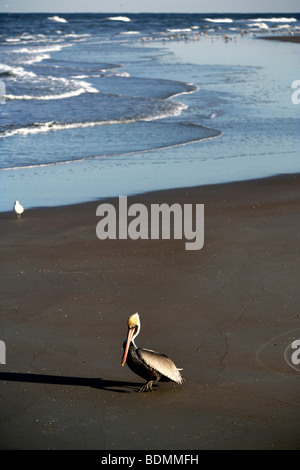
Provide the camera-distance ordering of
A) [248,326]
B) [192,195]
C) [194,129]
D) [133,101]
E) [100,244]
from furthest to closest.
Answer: [133,101]
[194,129]
[192,195]
[100,244]
[248,326]

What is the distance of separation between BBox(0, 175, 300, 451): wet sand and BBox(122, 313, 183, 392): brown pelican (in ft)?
0.60

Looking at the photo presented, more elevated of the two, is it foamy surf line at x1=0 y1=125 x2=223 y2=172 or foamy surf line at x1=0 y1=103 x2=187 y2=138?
foamy surf line at x1=0 y1=103 x2=187 y2=138

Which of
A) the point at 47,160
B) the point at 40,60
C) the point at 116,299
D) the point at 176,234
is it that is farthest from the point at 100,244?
the point at 40,60

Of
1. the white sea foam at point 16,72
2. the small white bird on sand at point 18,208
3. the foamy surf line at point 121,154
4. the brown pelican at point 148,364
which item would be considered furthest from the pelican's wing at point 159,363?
the white sea foam at point 16,72

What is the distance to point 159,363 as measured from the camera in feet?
19.2

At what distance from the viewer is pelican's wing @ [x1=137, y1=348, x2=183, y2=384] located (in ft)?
19.2

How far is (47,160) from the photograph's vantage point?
15.6 meters

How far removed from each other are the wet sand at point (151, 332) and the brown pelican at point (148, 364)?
0.18 m

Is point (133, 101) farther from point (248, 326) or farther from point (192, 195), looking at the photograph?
point (248, 326)

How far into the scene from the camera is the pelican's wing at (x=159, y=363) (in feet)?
19.2

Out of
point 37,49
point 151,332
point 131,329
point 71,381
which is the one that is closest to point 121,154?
point 151,332

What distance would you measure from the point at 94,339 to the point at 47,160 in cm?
917

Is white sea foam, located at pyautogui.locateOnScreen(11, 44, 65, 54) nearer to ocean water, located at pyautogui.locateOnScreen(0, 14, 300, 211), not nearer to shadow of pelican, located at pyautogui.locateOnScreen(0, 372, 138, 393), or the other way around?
ocean water, located at pyautogui.locateOnScreen(0, 14, 300, 211)

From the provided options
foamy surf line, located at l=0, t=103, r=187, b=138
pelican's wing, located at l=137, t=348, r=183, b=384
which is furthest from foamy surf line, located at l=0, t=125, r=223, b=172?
pelican's wing, located at l=137, t=348, r=183, b=384
